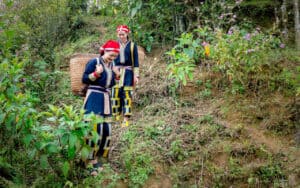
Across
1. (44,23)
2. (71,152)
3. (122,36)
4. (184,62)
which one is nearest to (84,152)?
(71,152)

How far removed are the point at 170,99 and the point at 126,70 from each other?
3.25 ft

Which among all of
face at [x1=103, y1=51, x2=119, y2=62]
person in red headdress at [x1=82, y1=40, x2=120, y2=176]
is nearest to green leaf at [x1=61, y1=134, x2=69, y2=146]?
person in red headdress at [x1=82, y1=40, x2=120, y2=176]

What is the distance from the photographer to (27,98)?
461 centimetres

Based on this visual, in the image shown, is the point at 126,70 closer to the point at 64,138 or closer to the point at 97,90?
the point at 97,90

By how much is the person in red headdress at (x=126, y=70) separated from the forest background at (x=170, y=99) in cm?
35

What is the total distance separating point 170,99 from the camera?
678cm

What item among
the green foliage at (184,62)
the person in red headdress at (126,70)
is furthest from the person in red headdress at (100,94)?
the green foliage at (184,62)

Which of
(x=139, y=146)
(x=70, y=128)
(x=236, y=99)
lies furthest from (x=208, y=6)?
(x=70, y=128)

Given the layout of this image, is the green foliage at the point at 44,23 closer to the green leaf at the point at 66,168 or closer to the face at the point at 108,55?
the face at the point at 108,55

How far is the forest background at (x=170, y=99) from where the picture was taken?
189 inches

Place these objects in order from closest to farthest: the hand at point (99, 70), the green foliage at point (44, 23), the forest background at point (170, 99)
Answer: the forest background at point (170, 99), the hand at point (99, 70), the green foliage at point (44, 23)

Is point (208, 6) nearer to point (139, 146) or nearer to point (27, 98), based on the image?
point (139, 146)

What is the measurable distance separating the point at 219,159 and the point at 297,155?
0.97m

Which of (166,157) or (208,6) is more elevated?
(208,6)
